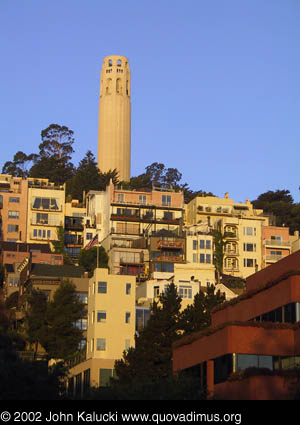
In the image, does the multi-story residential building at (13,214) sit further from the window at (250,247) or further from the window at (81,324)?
the window at (81,324)

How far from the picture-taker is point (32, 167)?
14625cm

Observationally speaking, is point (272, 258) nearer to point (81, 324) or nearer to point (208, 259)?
point (208, 259)

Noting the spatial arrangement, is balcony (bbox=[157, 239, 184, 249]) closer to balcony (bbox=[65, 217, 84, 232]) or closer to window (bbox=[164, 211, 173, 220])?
window (bbox=[164, 211, 173, 220])

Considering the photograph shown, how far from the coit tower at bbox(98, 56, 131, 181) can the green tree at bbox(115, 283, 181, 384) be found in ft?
280

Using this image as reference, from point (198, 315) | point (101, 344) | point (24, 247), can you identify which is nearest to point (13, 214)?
point (24, 247)

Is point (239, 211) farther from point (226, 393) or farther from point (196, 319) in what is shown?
point (226, 393)

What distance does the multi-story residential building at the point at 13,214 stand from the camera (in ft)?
373

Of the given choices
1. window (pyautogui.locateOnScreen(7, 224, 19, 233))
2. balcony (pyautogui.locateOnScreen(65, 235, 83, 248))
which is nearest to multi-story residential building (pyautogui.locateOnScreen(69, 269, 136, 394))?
balcony (pyautogui.locateOnScreen(65, 235, 83, 248))

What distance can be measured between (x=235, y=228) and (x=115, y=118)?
43.5 meters

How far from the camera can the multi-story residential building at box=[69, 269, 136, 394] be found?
6375cm

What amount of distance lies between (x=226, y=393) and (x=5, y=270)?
57.0m


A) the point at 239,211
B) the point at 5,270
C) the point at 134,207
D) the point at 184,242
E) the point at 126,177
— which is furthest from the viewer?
the point at 126,177

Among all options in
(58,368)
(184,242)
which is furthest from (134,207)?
(58,368)

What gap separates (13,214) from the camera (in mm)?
115000
